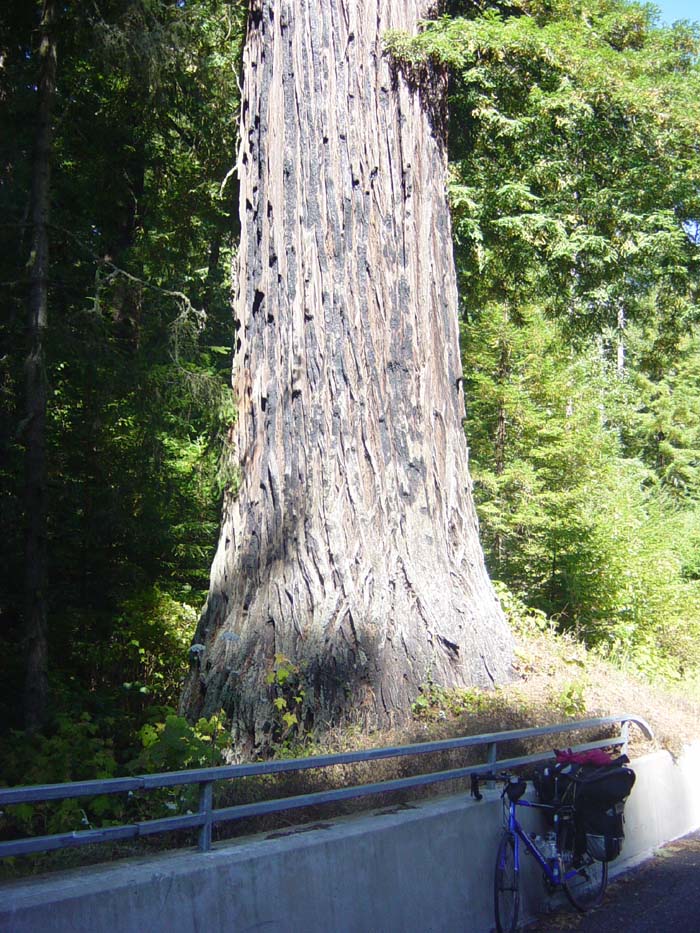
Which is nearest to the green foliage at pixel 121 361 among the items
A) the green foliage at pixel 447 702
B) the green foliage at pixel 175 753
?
the green foliage at pixel 447 702

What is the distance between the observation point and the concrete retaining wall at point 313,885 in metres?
3.73

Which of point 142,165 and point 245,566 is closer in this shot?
point 245,566

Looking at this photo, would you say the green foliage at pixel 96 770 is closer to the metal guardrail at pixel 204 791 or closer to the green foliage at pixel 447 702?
the metal guardrail at pixel 204 791

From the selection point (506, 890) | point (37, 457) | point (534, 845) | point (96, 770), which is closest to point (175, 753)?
point (96, 770)

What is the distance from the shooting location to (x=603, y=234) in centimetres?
1297

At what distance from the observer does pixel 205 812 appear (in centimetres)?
434

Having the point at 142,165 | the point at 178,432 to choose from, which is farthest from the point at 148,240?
the point at 178,432

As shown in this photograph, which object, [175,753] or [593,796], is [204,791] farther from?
[593,796]

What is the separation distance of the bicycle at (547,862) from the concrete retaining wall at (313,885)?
0.13 meters

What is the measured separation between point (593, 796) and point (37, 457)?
308 inches

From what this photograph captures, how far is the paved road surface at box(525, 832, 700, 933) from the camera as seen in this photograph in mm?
6090

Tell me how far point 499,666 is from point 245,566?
2585mm

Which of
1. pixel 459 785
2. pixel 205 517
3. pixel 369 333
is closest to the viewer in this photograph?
pixel 459 785

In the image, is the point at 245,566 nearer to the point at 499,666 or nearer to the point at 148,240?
the point at 499,666
